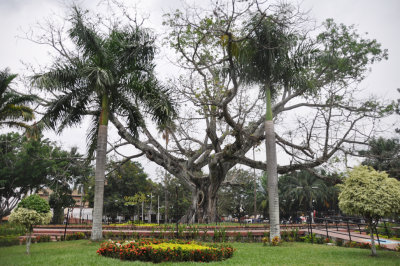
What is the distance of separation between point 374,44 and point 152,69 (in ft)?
40.3

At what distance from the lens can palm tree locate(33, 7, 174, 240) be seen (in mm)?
12656

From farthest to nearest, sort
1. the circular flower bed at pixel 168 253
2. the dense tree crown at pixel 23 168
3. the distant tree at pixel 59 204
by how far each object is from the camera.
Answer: the distant tree at pixel 59 204 < the dense tree crown at pixel 23 168 < the circular flower bed at pixel 168 253

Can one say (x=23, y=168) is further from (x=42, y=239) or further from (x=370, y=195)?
(x=370, y=195)

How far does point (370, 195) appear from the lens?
29.2 feet

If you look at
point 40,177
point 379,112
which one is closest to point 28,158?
point 40,177

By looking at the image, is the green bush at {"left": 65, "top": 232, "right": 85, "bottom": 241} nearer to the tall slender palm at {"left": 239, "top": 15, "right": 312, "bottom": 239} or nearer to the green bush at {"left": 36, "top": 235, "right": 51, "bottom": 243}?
the green bush at {"left": 36, "top": 235, "right": 51, "bottom": 243}

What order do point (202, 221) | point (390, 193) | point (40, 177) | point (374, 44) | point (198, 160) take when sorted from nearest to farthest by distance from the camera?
1. point (390, 193)
2. point (374, 44)
3. point (202, 221)
4. point (198, 160)
5. point (40, 177)

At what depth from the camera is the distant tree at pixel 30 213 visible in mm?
9062

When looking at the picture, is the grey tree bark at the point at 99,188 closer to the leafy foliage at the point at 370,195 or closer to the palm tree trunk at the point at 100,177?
the palm tree trunk at the point at 100,177

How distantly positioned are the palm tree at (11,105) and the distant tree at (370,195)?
14.0 metres

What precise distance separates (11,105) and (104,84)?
4.58 meters

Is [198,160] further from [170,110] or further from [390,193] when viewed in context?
[390,193]

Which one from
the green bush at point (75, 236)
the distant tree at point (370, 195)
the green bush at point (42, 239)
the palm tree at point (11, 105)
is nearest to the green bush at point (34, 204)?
the green bush at point (42, 239)

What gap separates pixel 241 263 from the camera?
799 cm
